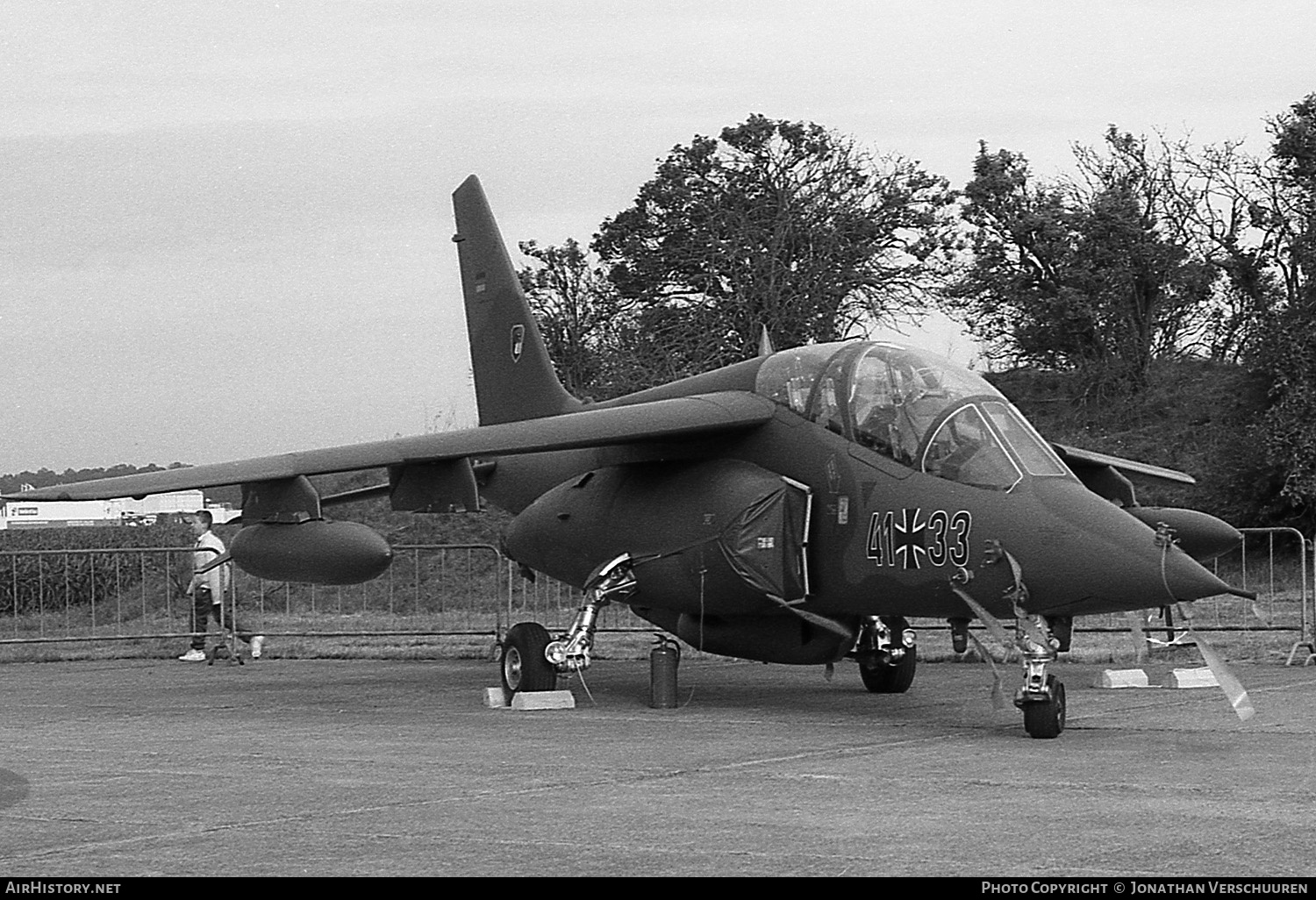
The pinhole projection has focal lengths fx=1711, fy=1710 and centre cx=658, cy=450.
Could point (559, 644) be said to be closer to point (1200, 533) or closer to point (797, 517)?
point (797, 517)

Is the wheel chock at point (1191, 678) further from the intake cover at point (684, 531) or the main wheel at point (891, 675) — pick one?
the intake cover at point (684, 531)

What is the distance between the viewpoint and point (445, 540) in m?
37.2

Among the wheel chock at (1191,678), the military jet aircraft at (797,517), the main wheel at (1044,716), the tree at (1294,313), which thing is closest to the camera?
the main wheel at (1044,716)

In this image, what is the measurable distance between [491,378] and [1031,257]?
27.3m

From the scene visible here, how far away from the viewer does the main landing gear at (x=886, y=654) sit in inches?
589

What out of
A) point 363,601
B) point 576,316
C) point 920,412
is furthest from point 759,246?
point 920,412

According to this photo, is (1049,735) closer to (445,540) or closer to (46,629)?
(46,629)

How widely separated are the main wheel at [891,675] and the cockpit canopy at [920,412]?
102 inches

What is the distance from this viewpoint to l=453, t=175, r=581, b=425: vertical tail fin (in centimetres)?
1802

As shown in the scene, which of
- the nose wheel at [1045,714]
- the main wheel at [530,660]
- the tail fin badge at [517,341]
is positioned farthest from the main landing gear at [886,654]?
the tail fin badge at [517,341]

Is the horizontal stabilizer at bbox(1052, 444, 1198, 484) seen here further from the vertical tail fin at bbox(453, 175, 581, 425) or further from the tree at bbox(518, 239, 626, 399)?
the tree at bbox(518, 239, 626, 399)

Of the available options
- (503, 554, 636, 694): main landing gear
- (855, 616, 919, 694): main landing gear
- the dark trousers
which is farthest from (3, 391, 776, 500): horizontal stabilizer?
the dark trousers

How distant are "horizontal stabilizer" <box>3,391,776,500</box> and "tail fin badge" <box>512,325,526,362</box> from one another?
129 inches

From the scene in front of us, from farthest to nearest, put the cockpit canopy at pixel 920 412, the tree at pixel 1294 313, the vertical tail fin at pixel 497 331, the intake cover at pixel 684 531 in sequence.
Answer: the tree at pixel 1294 313, the vertical tail fin at pixel 497 331, the intake cover at pixel 684 531, the cockpit canopy at pixel 920 412
